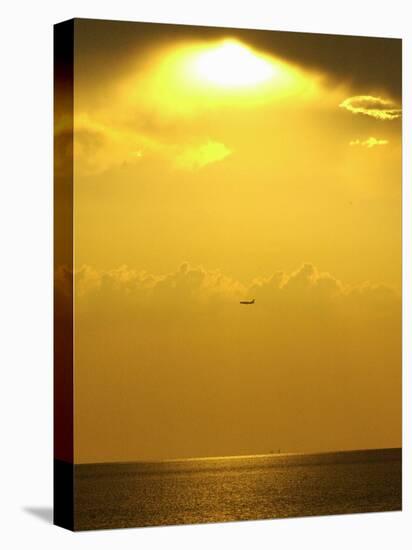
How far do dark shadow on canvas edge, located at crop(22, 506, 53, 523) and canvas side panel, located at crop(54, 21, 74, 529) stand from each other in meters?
0.24

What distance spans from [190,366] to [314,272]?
1.02m

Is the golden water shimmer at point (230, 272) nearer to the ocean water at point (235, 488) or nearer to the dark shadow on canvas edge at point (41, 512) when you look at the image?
the ocean water at point (235, 488)

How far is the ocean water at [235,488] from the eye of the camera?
10.2 metres

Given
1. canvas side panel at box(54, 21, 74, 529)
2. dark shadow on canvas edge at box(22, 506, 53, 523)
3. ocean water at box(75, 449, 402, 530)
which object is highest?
canvas side panel at box(54, 21, 74, 529)

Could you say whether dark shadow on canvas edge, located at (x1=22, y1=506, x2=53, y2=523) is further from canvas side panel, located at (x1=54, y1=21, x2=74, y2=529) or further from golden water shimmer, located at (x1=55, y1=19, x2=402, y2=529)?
golden water shimmer, located at (x1=55, y1=19, x2=402, y2=529)

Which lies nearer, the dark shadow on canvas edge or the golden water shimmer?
the golden water shimmer

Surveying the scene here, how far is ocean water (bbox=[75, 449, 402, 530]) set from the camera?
1024cm

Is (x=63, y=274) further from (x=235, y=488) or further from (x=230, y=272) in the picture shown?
(x=235, y=488)

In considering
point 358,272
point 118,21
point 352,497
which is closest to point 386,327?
point 358,272

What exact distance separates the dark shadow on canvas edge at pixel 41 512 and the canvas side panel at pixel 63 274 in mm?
237

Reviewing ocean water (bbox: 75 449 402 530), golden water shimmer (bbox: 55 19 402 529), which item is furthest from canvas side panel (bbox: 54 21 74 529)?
ocean water (bbox: 75 449 402 530)

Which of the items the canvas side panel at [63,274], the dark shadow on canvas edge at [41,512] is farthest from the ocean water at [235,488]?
the dark shadow on canvas edge at [41,512]

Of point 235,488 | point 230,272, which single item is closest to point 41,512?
point 235,488

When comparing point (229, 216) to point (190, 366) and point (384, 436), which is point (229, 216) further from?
point (384, 436)
